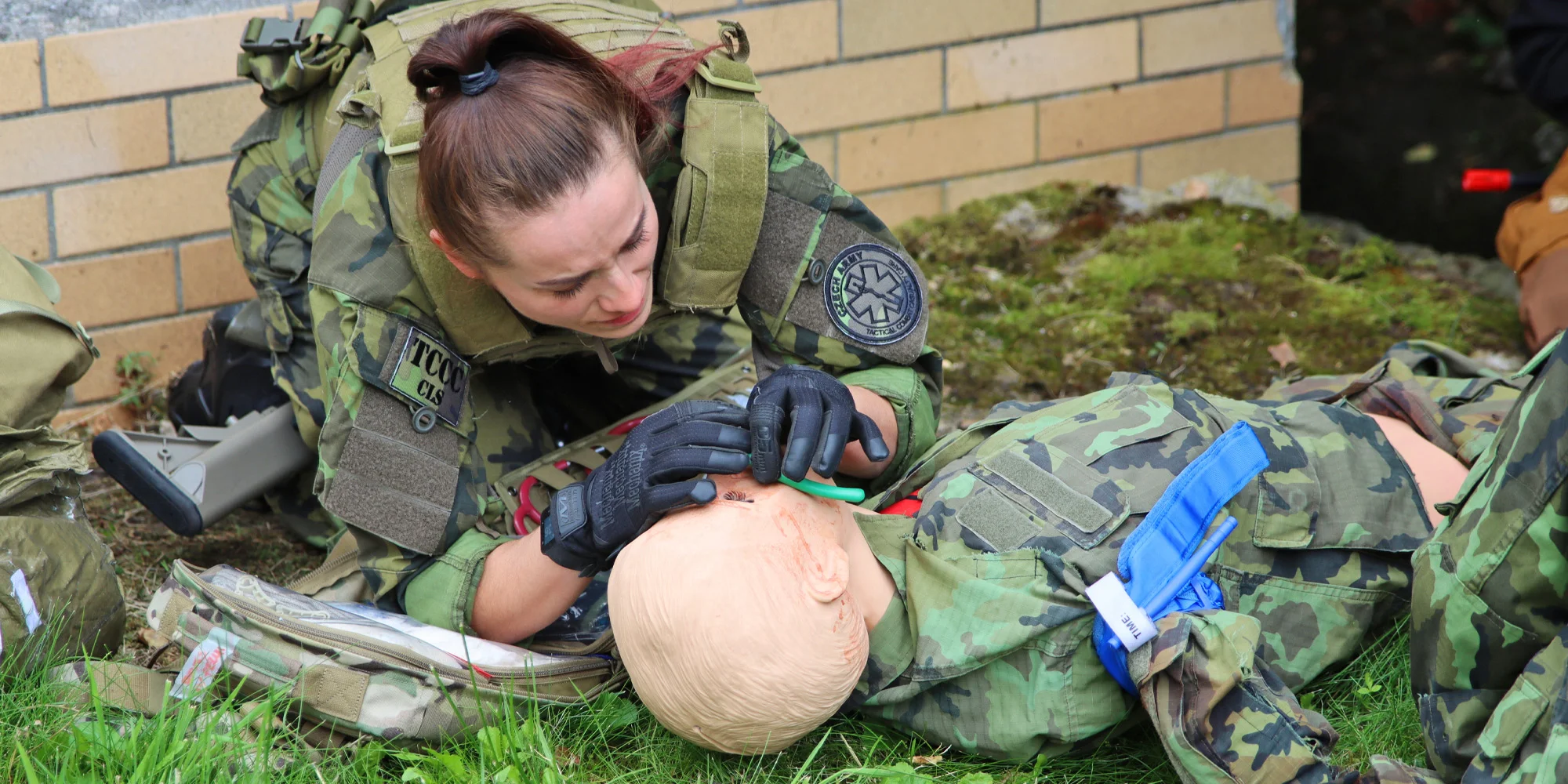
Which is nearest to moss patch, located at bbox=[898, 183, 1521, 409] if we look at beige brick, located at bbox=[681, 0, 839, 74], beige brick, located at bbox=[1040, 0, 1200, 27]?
beige brick, located at bbox=[1040, 0, 1200, 27]

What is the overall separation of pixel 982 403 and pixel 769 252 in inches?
46.0

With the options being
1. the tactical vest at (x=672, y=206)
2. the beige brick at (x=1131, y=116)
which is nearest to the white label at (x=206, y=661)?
the tactical vest at (x=672, y=206)

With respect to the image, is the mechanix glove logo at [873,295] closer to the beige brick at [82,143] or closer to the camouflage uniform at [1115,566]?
the camouflage uniform at [1115,566]

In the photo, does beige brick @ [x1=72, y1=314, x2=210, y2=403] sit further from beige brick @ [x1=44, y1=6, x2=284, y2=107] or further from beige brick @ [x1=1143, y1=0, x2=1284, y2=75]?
beige brick @ [x1=1143, y1=0, x2=1284, y2=75]

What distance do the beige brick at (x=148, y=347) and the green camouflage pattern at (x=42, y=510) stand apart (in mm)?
844

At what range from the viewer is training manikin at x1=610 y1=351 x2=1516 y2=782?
1.85 meters

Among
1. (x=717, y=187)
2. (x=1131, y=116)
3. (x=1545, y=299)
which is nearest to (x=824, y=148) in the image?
(x=1131, y=116)

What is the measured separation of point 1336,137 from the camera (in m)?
6.21

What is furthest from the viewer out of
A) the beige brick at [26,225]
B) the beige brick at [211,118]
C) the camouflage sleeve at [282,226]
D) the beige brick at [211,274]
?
the beige brick at [211,274]

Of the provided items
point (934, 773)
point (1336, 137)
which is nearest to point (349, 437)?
point (934, 773)

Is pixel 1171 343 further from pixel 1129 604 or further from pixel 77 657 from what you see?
pixel 77 657

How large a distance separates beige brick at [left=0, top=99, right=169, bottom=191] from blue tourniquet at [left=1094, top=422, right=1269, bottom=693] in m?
2.66

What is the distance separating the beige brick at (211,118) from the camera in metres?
3.32

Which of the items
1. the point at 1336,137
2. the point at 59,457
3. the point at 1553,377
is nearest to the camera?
the point at 1553,377
